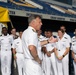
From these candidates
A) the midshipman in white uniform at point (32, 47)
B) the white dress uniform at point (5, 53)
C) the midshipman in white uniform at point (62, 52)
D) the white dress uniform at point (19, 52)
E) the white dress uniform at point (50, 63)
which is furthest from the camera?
the white dress uniform at point (5, 53)

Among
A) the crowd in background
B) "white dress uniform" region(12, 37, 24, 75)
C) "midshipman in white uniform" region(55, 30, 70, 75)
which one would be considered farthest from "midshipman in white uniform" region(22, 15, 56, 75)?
"white dress uniform" region(12, 37, 24, 75)

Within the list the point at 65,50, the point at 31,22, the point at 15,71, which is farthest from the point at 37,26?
the point at 15,71

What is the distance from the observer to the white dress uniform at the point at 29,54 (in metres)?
5.66

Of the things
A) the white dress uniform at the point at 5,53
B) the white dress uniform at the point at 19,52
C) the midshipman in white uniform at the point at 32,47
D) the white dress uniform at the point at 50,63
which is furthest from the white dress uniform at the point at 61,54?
the midshipman in white uniform at the point at 32,47

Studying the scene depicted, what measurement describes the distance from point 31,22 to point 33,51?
0.57 metres

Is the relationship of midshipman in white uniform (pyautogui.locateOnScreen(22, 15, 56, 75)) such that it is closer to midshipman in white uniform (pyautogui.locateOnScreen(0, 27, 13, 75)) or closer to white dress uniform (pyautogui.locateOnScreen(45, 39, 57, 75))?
white dress uniform (pyautogui.locateOnScreen(45, 39, 57, 75))

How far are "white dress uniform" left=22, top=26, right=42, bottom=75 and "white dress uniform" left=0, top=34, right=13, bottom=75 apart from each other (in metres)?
4.72

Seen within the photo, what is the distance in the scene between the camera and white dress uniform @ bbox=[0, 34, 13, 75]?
10.5m

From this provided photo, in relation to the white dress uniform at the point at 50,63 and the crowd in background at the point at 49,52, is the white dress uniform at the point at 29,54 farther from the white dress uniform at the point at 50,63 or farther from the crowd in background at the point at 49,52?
the white dress uniform at the point at 50,63

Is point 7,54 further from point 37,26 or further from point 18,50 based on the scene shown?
point 37,26

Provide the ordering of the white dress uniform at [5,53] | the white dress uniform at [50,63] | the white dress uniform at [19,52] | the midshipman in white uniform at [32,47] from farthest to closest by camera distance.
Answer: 1. the white dress uniform at [5,53]
2. the white dress uniform at [19,52]
3. the white dress uniform at [50,63]
4. the midshipman in white uniform at [32,47]

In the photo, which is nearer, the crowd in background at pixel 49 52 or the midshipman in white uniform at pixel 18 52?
the crowd in background at pixel 49 52

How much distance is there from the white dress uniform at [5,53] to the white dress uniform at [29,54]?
4.72 m

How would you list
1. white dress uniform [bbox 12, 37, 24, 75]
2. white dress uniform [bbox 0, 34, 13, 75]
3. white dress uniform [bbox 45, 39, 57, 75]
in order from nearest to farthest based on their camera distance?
white dress uniform [bbox 45, 39, 57, 75] → white dress uniform [bbox 12, 37, 24, 75] → white dress uniform [bbox 0, 34, 13, 75]
